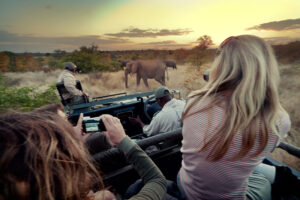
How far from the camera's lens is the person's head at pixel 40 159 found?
1.52 ft

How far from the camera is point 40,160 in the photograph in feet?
1.69

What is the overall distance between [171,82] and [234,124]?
11.9 metres

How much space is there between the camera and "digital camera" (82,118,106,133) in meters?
1.20

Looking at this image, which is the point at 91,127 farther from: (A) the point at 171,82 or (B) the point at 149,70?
(B) the point at 149,70

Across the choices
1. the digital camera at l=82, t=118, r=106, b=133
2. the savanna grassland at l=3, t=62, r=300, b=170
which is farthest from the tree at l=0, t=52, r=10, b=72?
the digital camera at l=82, t=118, r=106, b=133

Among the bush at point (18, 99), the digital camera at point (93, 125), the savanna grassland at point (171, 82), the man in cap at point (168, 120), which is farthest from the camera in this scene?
the savanna grassland at point (171, 82)

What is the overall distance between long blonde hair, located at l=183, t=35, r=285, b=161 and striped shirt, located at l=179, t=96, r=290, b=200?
1.1 inches

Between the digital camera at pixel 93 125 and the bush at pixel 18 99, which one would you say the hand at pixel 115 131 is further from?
the bush at pixel 18 99

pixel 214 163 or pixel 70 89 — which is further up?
pixel 214 163

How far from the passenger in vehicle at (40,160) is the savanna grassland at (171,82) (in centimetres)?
608

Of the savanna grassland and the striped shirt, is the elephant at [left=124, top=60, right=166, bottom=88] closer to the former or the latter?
the savanna grassland

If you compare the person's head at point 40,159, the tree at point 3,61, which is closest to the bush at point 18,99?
the person's head at point 40,159

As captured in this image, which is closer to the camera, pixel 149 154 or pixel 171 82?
pixel 149 154

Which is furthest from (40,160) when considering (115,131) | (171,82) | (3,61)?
(3,61)
